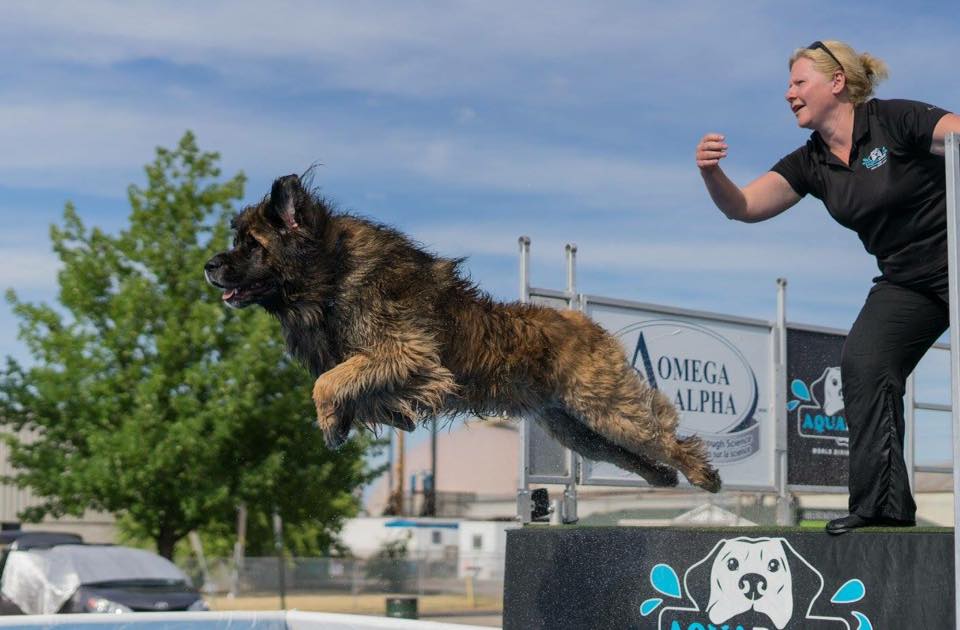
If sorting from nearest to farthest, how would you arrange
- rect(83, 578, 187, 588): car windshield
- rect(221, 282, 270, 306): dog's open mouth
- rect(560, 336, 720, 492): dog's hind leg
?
rect(221, 282, 270, 306): dog's open mouth < rect(560, 336, 720, 492): dog's hind leg < rect(83, 578, 187, 588): car windshield

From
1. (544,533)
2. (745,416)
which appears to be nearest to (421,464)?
(745,416)

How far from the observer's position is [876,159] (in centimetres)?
441

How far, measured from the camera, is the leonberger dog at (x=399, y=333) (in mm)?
4914

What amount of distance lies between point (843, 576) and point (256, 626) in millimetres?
4566

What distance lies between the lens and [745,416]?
37.7ft

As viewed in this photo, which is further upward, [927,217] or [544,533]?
[927,217]

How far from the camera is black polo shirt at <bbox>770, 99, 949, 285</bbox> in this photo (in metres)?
4.33

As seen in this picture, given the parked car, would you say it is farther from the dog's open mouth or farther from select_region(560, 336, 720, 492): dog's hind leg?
the dog's open mouth

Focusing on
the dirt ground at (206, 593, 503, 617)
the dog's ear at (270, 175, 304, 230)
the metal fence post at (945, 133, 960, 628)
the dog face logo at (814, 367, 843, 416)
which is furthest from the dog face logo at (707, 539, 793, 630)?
the dirt ground at (206, 593, 503, 617)

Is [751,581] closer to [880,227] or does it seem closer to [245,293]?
[880,227]

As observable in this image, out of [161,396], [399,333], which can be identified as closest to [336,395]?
[399,333]

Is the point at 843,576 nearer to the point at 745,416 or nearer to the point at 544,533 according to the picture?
the point at 544,533

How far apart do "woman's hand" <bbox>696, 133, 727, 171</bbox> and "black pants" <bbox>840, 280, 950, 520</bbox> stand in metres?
0.89

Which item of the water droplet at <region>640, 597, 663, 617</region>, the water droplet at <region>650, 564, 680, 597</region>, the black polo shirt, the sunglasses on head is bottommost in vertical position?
the water droplet at <region>640, 597, 663, 617</region>
